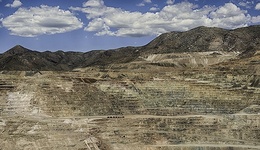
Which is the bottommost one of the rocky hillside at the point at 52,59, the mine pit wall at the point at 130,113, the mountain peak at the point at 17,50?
the mine pit wall at the point at 130,113

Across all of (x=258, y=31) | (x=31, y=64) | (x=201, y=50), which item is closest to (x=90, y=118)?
(x=201, y=50)

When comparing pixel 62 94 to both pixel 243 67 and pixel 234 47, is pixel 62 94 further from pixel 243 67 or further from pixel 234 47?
pixel 234 47

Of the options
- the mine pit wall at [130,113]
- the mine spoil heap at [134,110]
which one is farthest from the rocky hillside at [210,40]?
the mine pit wall at [130,113]

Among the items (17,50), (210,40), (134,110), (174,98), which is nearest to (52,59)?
(17,50)

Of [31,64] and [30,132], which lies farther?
[31,64]

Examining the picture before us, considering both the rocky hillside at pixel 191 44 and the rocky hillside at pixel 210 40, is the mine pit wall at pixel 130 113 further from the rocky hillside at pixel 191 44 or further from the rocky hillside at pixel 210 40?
the rocky hillside at pixel 210 40

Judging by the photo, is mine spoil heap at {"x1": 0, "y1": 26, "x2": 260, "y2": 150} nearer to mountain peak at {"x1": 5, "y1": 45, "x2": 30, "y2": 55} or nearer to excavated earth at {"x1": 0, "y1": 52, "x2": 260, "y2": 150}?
excavated earth at {"x1": 0, "y1": 52, "x2": 260, "y2": 150}

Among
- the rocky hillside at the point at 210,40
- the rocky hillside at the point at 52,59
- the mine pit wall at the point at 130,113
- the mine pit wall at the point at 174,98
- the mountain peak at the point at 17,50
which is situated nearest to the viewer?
the mine pit wall at the point at 130,113

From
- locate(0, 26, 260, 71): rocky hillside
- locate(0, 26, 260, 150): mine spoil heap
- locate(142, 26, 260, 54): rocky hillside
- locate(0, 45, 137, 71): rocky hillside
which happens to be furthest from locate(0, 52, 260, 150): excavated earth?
locate(0, 45, 137, 71): rocky hillside

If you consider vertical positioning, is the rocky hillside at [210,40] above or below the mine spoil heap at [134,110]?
above
